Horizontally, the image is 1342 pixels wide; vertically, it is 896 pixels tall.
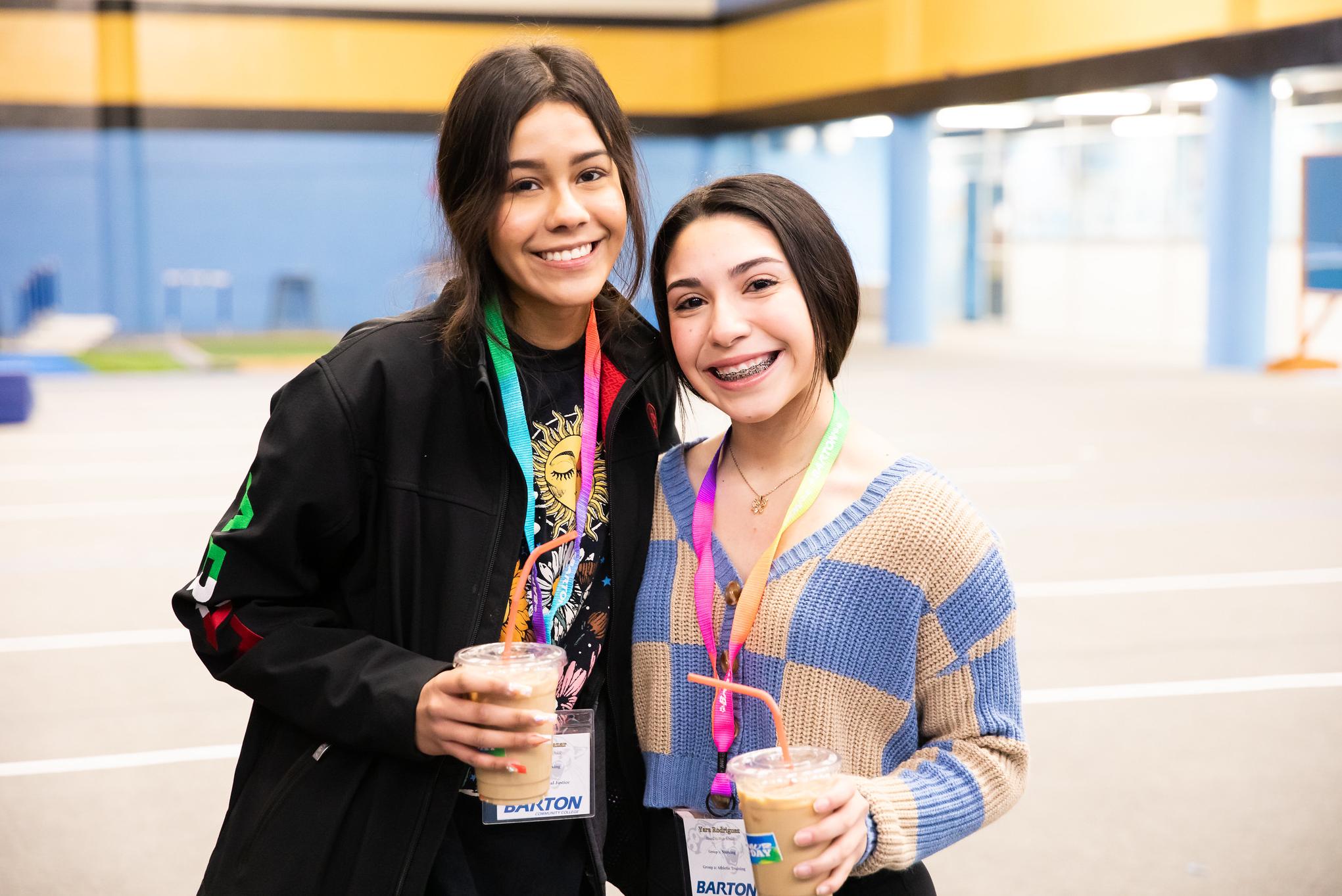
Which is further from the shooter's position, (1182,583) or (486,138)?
(1182,583)

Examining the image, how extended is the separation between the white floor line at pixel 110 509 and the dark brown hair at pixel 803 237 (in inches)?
274

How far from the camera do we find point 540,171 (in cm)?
199

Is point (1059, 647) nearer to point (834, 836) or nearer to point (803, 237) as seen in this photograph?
point (803, 237)

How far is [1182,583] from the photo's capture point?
6.74 metres

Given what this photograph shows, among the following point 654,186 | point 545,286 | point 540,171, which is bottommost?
point 545,286

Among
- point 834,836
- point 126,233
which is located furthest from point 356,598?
point 126,233

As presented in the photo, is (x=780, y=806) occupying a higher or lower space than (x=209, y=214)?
lower

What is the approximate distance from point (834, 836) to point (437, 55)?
21.6 meters

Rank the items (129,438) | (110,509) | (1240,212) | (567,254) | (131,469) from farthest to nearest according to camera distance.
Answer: (1240,212) < (129,438) < (131,469) < (110,509) < (567,254)

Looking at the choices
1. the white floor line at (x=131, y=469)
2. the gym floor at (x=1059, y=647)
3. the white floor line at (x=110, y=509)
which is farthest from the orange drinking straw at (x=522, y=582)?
the white floor line at (x=131, y=469)

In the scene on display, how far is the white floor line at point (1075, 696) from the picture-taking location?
4.62m

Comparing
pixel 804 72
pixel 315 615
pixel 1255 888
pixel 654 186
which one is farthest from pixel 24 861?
pixel 654 186

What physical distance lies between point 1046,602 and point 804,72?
15.4 meters

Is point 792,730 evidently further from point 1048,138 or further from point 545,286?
point 1048,138
